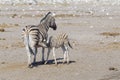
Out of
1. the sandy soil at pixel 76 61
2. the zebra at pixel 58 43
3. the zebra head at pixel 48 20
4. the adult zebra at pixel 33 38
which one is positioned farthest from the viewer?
the zebra head at pixel 48 20

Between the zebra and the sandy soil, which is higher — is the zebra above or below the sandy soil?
above

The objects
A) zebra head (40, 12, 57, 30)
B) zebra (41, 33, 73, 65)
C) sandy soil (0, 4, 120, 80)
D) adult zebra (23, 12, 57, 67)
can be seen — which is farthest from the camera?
zebra head (40, 12, 57, 30)

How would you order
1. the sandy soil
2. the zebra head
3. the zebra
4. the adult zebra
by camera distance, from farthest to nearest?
1. the zebra head
2. the zebra
3. the adult zebra
4. the sandy soil

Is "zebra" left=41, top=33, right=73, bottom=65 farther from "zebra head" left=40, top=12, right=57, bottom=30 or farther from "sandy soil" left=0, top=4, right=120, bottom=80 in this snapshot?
"zebra head" left=40, top=12, right=57, bottom=30

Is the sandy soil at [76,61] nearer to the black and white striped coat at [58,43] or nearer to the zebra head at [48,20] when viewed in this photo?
the black and white striped coat at [58,43]

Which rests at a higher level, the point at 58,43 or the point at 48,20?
the point at 48,20

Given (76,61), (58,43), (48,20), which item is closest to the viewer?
(58,43)

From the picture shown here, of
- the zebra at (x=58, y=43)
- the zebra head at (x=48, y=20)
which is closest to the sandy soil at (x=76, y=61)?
the zebra at (x=58, y=43)

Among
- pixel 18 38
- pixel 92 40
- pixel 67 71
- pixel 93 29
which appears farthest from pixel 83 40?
pixel 67 71

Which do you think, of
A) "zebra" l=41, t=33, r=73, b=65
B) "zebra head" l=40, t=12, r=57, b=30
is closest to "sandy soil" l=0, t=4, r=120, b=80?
"zebra" l=41, t=33, r=73, b=65

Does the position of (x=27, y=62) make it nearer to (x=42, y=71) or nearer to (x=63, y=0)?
(x=42, y=71)

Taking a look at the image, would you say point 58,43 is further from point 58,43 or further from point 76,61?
point 76,61

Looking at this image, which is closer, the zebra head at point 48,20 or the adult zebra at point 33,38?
the adult zebra at point 33,38

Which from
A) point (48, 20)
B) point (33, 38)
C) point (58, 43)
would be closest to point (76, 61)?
point (58, 43)
